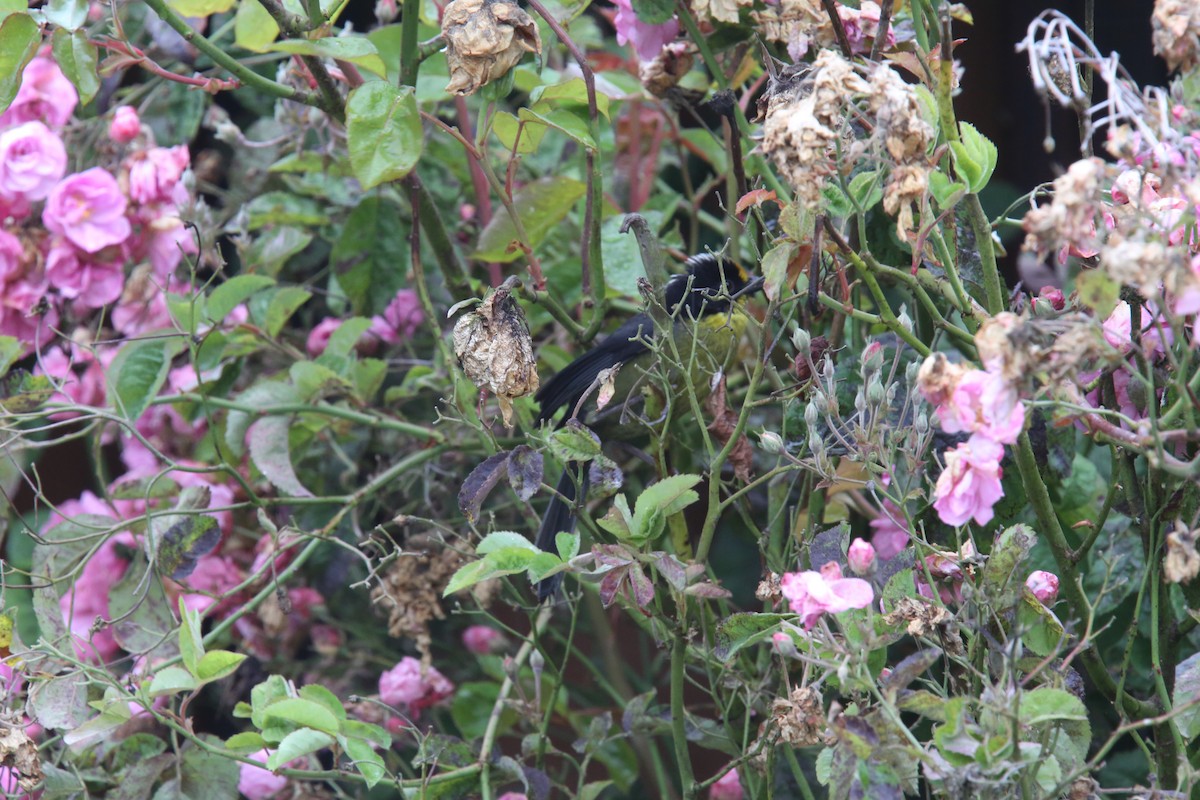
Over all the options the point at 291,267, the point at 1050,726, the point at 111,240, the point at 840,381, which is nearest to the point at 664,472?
the point at 840,381

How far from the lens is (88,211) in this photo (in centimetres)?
105

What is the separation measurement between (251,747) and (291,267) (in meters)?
0.71

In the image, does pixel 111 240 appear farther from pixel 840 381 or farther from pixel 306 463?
pixel 840 381

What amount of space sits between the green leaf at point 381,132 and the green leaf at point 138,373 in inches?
13.5

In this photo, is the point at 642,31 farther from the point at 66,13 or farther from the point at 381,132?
the point at 66,13

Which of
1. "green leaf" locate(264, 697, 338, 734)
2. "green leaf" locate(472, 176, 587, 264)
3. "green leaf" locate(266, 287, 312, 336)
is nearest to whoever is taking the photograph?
"green leaf" locate(264, 697, 338, 734)

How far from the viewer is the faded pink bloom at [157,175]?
108 cm

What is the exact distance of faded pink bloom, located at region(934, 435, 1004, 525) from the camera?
21.2 inches

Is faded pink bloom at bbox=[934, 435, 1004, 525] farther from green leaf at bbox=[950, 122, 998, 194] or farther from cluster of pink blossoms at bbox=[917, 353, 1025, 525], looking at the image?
green leaf at bbox=[950, 122, 998, 194]

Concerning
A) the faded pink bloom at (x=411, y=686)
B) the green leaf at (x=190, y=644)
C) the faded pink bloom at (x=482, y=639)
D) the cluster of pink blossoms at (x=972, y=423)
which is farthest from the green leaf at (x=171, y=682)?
the faded pink bloom at (x=482, y=639)

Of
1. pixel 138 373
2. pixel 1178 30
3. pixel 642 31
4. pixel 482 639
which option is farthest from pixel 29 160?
pixel 1178 30

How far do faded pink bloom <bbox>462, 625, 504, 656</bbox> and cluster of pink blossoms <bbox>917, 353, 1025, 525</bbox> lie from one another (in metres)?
0.80

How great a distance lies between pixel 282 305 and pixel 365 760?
0.47 m

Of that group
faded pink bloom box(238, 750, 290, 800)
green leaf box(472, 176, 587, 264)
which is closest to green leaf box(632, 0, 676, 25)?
green leaf box(472, 176, 587, 264)
